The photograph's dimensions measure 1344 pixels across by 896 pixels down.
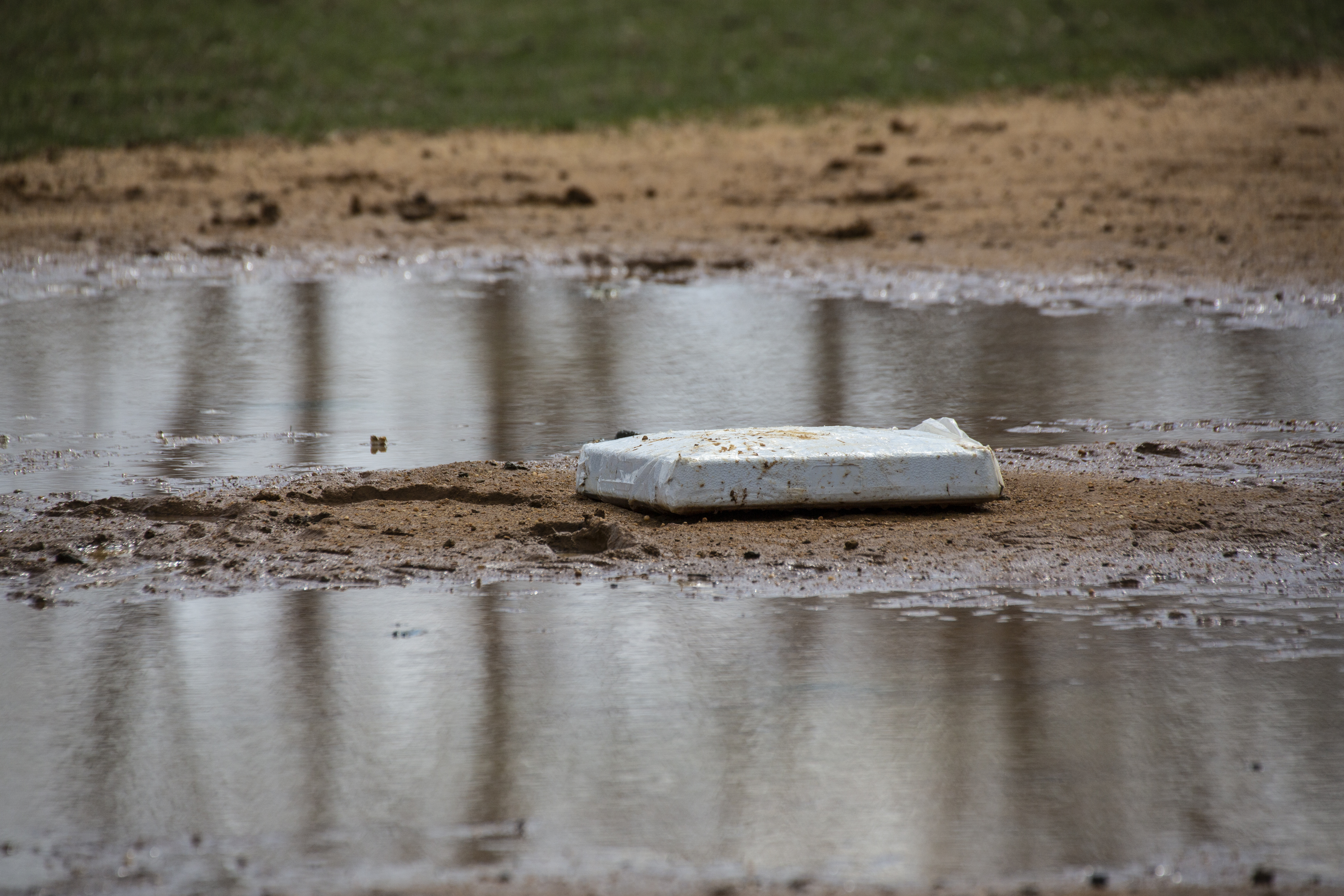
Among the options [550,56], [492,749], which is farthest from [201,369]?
[550,56]

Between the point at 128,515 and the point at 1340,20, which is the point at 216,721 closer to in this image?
the point at 128,515

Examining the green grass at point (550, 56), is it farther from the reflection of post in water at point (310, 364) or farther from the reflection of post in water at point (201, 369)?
the reflection of post in water at point (201, 369)

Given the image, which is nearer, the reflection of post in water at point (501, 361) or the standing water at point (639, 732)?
the standing water at point (639, 732)

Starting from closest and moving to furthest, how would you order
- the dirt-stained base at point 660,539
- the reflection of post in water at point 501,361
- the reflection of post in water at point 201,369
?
the dirt-stained base at point 660,539 → the reflection of post in water at point 201,369 → the reflection of post in water at point 501,361

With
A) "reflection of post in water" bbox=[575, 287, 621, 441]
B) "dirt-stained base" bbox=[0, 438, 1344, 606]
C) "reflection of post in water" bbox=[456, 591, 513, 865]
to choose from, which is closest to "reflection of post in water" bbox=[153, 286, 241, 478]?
"dirt-stained base" bbox=[0, 438, 1344, 606]

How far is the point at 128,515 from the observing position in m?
4.44

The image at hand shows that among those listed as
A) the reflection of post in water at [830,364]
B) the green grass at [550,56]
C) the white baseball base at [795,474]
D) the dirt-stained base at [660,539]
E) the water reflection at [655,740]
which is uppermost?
the green grass at [550,56]

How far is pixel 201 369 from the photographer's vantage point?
7004 mm

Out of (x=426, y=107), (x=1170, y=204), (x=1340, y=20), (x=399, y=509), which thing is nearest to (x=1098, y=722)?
(x=399, y=509)

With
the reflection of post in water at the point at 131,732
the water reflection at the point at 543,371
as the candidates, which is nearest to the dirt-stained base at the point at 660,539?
the reflection of post in water at the point at 131,732

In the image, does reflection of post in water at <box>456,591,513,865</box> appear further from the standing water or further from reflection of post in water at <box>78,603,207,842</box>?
reflection of post in water at <box>78,603,207,842</box>

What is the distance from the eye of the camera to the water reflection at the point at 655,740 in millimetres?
2467

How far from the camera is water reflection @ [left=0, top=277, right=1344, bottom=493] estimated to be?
5.64 m

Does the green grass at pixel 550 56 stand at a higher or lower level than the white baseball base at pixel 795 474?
higher
